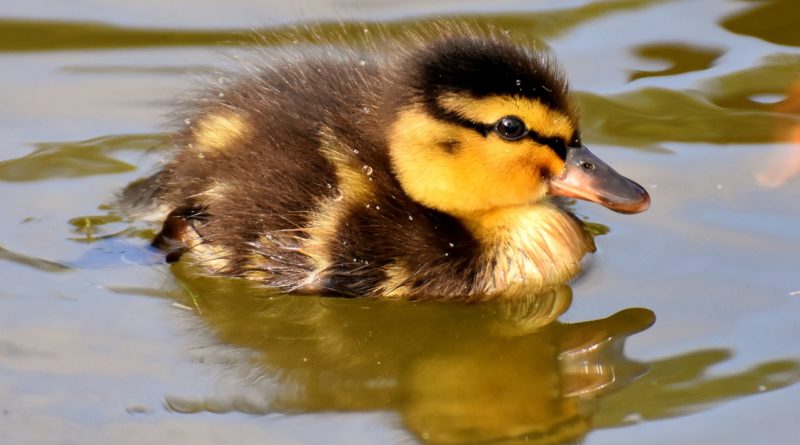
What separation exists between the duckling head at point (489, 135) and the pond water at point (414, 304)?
262mm

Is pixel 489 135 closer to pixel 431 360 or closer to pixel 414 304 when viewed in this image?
pixel 414 304

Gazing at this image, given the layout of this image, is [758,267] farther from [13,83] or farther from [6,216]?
[13,83]

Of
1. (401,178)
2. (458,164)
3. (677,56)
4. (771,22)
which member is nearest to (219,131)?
(401,178)

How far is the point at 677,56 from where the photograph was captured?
4930 millimetres

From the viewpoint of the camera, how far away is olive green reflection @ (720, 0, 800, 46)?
5.05m

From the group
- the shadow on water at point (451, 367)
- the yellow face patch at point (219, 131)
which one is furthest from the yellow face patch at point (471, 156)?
the yellow face patch at point (219, 131)

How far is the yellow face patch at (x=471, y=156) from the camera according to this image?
11.7ft

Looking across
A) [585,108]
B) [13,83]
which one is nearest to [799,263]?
[585,108]

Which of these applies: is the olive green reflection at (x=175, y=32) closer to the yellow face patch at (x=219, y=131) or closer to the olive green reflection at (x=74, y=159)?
the olive green reflection at (x=74, y=159)

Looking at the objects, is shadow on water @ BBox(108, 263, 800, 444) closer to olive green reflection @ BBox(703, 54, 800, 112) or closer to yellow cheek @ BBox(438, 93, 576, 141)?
yellow cheek @ BBox(438, 93, 576, 141)

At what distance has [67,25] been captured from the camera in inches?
198

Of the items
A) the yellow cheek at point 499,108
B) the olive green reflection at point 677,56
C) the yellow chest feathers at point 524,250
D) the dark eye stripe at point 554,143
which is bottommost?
the yellow chest feathers at point 524,250

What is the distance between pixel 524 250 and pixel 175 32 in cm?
177

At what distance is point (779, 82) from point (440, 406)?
2066mm
